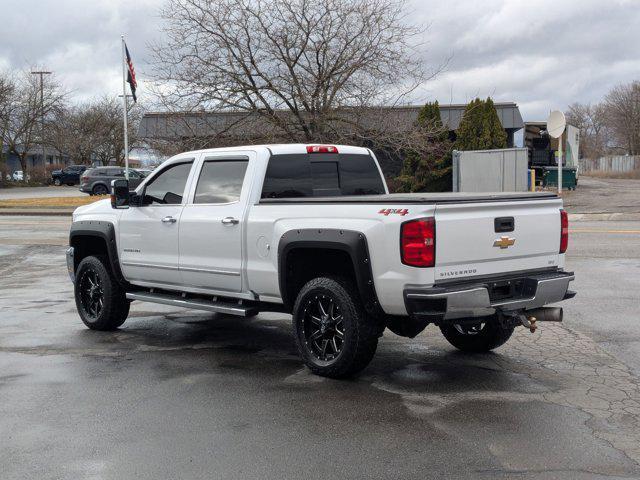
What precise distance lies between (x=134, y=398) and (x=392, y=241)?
2.25 m

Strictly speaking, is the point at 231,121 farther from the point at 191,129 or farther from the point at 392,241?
the point at 392,241

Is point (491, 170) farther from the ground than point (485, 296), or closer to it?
farther from the ground

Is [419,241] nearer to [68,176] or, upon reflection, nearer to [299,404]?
[299,404]

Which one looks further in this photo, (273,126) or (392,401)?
(273,126)

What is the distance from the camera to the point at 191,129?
24641mm

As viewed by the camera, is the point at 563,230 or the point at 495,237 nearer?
the point at 495,237

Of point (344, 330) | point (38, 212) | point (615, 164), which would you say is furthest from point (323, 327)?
point (615, 164)

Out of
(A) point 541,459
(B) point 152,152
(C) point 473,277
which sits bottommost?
(A) point 541,459

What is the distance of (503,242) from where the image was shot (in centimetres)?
606

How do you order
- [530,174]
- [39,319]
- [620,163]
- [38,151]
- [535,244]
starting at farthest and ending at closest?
[38,151] → [620,163] → [530,174] → [39,319] → [535,244]

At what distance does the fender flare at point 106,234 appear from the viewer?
8.42 m

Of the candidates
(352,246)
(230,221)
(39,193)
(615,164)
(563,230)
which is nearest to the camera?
(352,246)

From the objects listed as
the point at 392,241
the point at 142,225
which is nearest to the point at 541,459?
the point at 392,241

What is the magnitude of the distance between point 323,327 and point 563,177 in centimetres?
2661
